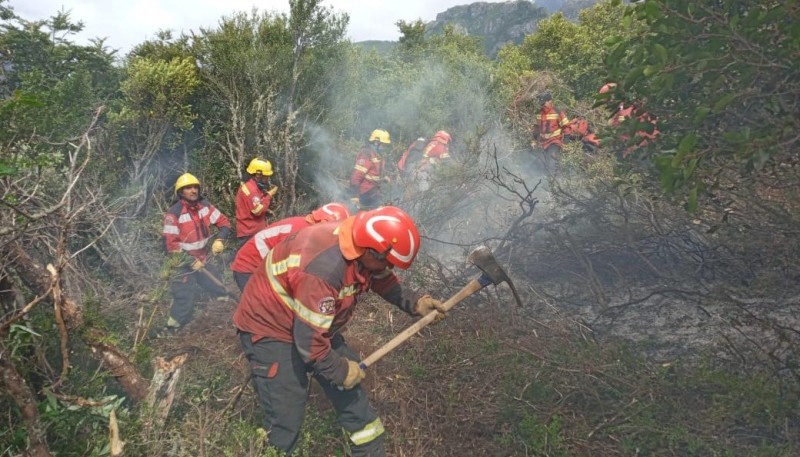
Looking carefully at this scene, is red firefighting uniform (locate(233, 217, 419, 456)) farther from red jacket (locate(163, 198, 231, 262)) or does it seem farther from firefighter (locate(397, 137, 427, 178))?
firefighter (locate(397, 137, 427, 178))

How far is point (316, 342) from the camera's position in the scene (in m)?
2.76

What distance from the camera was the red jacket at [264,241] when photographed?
14.9 ft

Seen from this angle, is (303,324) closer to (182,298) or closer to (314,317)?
(314,317)

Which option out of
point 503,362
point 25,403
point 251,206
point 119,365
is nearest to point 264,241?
point 251,206

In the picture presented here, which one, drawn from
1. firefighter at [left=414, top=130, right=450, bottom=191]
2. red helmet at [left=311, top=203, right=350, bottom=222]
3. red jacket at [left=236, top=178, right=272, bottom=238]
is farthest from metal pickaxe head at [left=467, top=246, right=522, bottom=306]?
firefighter at [left=414, top=130, right=450, bottom=191]

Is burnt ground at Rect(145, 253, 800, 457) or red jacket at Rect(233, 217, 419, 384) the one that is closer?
red jacket at Rect(233, 217, 419, 384)

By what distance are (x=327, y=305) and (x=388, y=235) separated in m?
0.50

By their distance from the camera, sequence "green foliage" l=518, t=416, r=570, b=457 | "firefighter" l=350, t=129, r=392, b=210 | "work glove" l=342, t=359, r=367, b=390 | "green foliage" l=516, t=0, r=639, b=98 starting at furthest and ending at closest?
1. "green foliage" l=516, t=0, r=639, b=98
2. "firefighter" l=350, t=129, r=392, b=210
3. "green foliage" l=518, t=416, r=570, b=457
4. "work glove" l=342, t=359, r=367, b=390

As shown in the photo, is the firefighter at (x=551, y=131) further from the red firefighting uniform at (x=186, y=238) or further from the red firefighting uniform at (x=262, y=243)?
the red firefighting uniform at (x=186, y=238)

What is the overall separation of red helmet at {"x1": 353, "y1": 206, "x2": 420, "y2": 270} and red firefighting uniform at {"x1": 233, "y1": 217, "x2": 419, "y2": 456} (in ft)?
0.33

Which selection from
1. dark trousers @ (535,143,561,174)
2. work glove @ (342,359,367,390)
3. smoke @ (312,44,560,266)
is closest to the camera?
work glove @ (342,359,367,390)

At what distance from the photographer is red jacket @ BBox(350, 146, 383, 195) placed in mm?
8664

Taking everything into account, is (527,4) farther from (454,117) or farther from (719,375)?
(719,375)

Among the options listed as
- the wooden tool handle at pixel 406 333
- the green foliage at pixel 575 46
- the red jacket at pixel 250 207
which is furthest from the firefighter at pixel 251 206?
the green foliage at pixel 575 46
